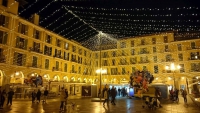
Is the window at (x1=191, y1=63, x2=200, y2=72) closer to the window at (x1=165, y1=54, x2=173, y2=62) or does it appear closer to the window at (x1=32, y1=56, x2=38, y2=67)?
the window at (x1=165, y1=54, x2=173, y2=62)

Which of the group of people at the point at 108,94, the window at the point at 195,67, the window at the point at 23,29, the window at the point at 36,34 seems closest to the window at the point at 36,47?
the window at the point at 36,34

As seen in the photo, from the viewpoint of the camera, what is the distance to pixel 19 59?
93.1 ft

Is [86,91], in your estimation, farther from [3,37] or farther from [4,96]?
[3,37]

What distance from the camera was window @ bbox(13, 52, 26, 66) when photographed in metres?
27.6

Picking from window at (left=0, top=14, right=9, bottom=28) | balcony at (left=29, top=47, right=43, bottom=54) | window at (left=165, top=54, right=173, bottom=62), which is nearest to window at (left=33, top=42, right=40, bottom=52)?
balcony at (left=29, top=47, right=43, bottom=54)

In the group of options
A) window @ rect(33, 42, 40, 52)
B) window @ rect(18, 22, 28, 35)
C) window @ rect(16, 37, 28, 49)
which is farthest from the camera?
window @ rect(33, 42, 40, 52)

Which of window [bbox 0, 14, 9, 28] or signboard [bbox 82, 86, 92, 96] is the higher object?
window [bbox 0, 14, 9, 28]

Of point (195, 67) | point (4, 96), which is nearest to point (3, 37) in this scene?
point (4, 96)

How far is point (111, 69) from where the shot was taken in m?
48.6

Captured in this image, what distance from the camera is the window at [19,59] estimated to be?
27.6m

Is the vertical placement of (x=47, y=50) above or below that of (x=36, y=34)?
below

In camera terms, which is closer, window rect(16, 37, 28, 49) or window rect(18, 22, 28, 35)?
window rect(16, 37, 28, 49)

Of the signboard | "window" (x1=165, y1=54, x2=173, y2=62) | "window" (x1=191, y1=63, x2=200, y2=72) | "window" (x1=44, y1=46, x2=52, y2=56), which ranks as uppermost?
"window" (x1=44, y1=46, x2=52, y2=56)

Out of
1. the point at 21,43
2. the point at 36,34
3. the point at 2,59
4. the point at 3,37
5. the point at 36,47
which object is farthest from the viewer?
the point at 36,34
